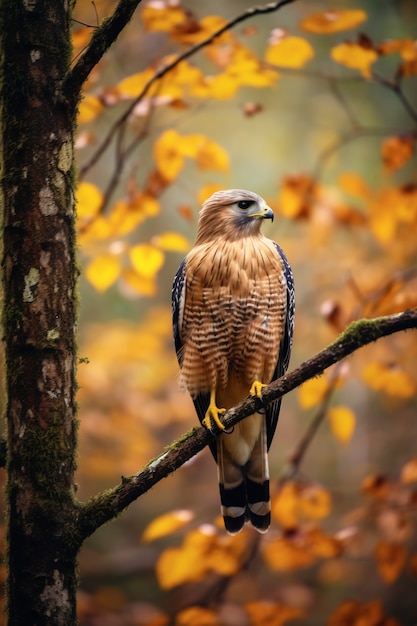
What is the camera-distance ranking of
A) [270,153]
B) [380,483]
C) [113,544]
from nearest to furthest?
[380,483] < [113,544] < [270,153]

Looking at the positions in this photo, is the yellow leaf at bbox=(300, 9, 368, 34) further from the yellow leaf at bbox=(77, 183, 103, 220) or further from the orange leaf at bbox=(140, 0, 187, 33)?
the yellow leaf at bbox=(77, 183, 103, 220)

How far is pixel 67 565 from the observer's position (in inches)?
101

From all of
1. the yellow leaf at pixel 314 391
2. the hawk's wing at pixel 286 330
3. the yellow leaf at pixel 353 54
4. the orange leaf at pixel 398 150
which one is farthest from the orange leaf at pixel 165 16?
the yellow leaf at pixel 314 391

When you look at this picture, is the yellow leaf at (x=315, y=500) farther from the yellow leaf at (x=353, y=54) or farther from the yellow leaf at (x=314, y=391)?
the yellow leaf at (x=353, y=54)

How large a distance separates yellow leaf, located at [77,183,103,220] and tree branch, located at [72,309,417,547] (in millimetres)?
1917

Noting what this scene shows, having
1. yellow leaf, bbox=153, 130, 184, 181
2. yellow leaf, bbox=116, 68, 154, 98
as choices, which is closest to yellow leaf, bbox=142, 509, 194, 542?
yellow leaf, bbox=153, 130, 184, 181

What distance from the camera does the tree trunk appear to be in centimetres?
254

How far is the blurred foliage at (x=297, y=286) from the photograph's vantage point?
4.04 metres

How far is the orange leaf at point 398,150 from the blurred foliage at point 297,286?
1cm

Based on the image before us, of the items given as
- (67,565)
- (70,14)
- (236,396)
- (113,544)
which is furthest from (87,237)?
(113,544)

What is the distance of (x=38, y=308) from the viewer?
2.60m

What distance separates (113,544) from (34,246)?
298 inches

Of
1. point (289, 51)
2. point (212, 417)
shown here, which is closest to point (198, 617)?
point (212, 417)

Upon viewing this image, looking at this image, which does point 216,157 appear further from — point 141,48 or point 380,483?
point 141,48
